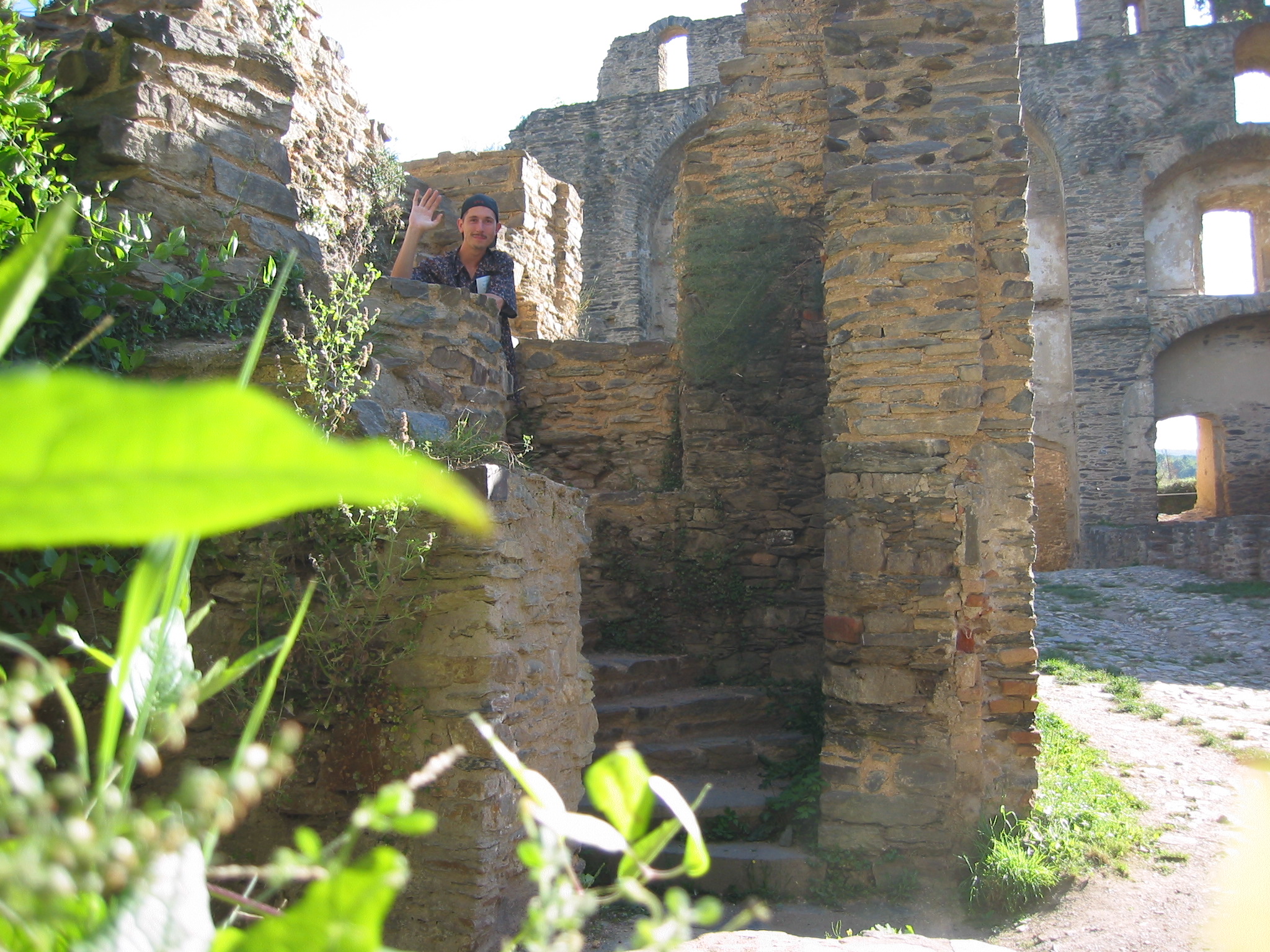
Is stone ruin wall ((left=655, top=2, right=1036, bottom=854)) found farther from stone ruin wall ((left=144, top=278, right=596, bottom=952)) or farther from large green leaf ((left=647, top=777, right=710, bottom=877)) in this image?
large green leaf ((left=647, top=777, right=710, bottom=877))

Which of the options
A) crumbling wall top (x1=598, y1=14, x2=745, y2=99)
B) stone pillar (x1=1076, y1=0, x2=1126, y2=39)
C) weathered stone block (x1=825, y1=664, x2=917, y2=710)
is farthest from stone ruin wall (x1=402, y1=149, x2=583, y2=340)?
stone pillar (x1=1076, y1=0, x2=1126, y2=39)

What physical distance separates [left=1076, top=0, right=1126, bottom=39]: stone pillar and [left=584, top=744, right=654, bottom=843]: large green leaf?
21092mm

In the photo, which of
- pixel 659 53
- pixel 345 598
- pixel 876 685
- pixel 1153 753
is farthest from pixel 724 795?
pixel 659 53

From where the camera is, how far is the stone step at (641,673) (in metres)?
5.79

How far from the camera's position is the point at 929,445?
4.77 m

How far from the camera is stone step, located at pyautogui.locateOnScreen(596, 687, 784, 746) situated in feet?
18.2

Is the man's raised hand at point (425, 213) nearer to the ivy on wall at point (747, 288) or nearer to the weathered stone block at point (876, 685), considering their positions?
the ivy on wall at point (747, 288)

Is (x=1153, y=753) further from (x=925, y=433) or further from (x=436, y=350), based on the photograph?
(x=436, y=350)

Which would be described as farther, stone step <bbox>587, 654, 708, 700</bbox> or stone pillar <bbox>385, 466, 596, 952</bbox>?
stone step <bbox>587, 654, 708, 700</bbox>

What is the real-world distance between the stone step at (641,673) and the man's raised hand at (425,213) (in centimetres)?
281

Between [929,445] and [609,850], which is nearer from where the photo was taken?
[609,850]

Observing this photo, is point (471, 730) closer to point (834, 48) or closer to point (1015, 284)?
point (1015, 284)

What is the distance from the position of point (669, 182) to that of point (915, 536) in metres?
12.9

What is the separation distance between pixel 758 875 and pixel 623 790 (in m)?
4.29
